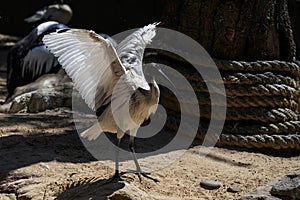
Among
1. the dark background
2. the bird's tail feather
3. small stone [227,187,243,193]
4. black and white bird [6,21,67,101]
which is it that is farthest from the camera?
the dark background

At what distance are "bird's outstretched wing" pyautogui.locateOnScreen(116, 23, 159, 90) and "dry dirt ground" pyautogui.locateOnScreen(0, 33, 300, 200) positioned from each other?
1.92 feet

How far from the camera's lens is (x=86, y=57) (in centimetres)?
354

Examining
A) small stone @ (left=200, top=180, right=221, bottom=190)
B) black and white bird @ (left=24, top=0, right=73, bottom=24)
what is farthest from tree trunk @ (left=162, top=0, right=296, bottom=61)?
black and white bird @ (left=24, top=0, right=73, bottom=24)

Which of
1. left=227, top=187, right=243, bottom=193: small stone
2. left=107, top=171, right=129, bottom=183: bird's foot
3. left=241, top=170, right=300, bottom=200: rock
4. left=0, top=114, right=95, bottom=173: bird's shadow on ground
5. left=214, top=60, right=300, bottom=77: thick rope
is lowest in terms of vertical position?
left=0, top=114, right=95, bottom=173: bird's shadow on ground

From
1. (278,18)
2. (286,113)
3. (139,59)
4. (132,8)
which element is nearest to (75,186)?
(139,59)

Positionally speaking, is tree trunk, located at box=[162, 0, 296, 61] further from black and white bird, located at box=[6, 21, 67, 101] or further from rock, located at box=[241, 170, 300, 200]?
black and white bird, located at box=[6, 21, 67, 101]

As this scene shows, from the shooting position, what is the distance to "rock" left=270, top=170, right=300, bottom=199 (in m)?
3.21

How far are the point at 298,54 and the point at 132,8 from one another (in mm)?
2975

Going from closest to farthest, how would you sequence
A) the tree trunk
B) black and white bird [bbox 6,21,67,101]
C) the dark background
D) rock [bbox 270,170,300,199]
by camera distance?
1. rock [bbox 270,170,300,199]
2. the tree trunk
3. black and white bird [bbox 6,21,67,101]
4. the dark background

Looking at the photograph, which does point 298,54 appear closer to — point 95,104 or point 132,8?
point 132,8

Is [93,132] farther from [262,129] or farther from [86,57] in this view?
A: [262,129]

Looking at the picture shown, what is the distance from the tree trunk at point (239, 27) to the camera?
4699mm

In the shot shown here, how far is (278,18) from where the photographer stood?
15.8 ft

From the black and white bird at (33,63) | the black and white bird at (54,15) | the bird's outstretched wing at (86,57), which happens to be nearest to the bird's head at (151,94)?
the bird's outstretched wing at (86,57)
